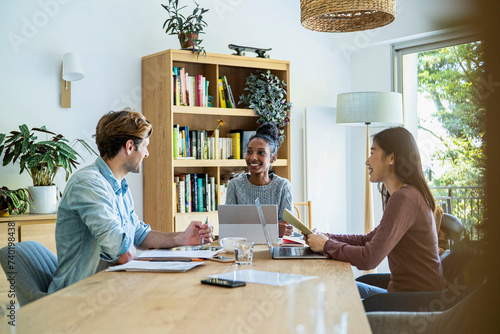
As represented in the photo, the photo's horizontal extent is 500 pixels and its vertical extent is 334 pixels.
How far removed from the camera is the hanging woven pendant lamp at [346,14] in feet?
6.77

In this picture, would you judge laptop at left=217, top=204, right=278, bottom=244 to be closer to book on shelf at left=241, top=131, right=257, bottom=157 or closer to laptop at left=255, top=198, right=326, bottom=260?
laptop at left=255, top=198, right=326, bottom=260

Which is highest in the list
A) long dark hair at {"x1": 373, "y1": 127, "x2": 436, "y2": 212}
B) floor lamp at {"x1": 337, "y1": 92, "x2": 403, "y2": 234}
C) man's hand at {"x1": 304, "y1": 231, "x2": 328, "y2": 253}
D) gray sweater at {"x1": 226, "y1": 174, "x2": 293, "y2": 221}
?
floor lamp at {"x1": 337, "y1": 92, "x2": 403, "y2": 234}

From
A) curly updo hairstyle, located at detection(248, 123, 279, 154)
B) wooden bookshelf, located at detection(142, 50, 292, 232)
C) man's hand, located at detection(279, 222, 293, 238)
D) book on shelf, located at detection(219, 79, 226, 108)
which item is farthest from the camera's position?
book on shelf, located at detection(219, 79, 226, 108)

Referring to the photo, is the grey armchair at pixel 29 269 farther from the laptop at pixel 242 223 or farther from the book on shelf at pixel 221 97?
the book on shelf at pixel 221 97

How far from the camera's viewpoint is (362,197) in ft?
16.5

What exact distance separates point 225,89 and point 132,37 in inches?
34.8

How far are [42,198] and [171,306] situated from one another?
7.66 feet

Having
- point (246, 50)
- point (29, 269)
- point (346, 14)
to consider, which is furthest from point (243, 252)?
point (246, 50)

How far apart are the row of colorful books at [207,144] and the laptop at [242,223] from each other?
174cm

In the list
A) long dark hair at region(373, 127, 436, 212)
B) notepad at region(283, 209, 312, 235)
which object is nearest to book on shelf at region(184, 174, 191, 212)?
notepad at region(283, 209, 312, 235)

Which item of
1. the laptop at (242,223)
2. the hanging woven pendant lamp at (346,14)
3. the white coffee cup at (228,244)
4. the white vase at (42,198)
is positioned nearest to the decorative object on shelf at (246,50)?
the hanging woven pendant lamp at (346,14)

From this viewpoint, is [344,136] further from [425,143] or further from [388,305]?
[388,305]

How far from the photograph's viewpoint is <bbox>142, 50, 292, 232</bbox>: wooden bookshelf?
387 cm

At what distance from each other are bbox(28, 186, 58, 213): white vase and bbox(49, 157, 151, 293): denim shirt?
1.39 meters
